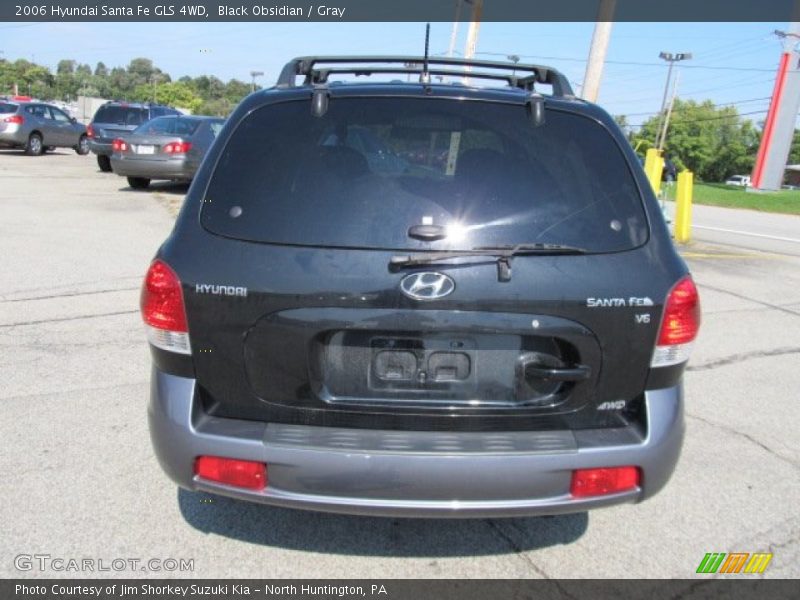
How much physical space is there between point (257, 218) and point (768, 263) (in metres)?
10.4

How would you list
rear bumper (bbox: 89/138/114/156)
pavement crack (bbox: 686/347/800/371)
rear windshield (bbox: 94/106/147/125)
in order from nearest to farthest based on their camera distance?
pavement crack (bbox: 686/347/800/371)
rear bumper (bbox: 89/138/114/156)
rear windshield (bbox: 94/106/147/125)

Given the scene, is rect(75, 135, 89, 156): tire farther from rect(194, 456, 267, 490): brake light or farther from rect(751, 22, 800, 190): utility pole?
rect(751, 22, 800, 190): utility pole

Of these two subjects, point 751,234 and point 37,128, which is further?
point 37,128

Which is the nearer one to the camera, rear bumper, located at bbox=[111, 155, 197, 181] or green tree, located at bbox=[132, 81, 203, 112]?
rear bumper, located at bbox=[111, 155, 197, 181]

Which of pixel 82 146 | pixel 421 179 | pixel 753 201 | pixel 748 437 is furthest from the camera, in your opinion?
pixel 753 201

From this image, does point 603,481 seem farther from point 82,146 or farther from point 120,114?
point 82,146

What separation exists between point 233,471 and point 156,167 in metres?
12.6

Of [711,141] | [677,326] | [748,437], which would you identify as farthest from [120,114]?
[711,141]

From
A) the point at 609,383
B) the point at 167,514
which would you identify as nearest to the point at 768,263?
the point at 609,383

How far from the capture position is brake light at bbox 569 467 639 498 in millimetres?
2305

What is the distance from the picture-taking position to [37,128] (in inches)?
914

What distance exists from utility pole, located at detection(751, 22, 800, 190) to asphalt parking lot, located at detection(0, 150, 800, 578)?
109ft

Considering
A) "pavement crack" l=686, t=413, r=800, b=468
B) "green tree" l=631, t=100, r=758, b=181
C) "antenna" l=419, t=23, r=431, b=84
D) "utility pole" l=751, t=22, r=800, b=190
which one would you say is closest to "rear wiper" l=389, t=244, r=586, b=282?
"antenna" l=419, t=23, r=431, b=84

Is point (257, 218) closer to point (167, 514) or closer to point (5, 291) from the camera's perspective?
point (167, 514)
